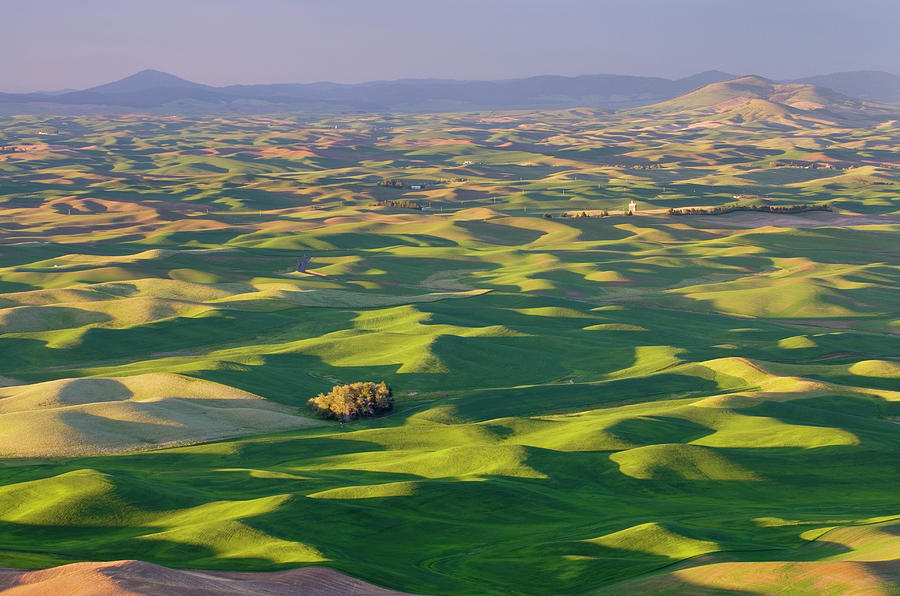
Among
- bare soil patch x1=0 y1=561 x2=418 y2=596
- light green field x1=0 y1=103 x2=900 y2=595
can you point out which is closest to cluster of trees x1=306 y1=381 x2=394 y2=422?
light green field x1=0 y1=103 x2=900 y2=595

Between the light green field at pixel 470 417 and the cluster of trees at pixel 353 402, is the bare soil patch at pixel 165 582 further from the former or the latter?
the cluster of trees at pixel 353 402

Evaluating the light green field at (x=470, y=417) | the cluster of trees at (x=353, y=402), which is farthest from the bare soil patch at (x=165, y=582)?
the cluster of trees at (x=353, y=402)

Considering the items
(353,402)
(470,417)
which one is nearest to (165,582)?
(470,417)

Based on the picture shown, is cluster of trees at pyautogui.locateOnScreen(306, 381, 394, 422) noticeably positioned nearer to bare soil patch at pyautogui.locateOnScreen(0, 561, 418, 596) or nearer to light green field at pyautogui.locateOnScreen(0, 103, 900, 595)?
light green field at pyautogui.locateOnScreen(0, 103, 900, 595)

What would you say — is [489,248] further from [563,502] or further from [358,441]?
[563,502]

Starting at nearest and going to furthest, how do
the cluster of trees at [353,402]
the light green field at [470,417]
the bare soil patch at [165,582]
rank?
the bare soil patch at [165,582]
the light green field at [470,417]
the cluster of trees at [353,402]

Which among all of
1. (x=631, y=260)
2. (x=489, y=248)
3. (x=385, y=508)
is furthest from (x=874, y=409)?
(x=489, y=248)
